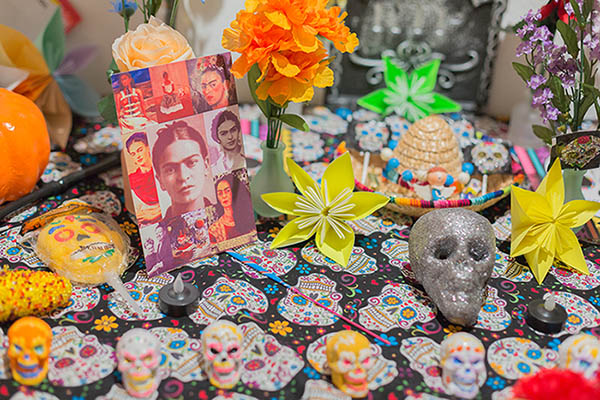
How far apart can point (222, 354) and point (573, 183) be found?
27.9 inches

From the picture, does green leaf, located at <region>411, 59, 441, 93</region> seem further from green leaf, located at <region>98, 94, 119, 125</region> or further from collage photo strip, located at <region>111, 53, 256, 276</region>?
green leaf, located at <region>98, 94, 119, 125</region>

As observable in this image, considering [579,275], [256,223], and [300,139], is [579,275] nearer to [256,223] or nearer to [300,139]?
[256,223]

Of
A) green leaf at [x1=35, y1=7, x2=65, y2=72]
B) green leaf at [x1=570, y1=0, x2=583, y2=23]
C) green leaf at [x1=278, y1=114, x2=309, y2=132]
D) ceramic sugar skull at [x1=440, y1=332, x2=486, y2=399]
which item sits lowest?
Answer: ceramic sugar skull at [x1=440, y1=332, x2=486, y2=399]

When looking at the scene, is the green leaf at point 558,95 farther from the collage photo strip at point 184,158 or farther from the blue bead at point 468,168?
the collage photo strip at point 184,158

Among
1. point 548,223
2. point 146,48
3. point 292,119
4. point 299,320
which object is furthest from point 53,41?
point 548,223

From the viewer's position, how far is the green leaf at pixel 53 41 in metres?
1.31

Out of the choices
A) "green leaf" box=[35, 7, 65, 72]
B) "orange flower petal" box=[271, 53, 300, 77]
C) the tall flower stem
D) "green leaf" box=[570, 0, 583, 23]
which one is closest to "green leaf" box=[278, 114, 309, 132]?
the tall flower stem

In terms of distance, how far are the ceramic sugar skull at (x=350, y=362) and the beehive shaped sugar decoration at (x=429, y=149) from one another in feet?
1.63

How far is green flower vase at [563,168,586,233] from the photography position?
3.43 ft

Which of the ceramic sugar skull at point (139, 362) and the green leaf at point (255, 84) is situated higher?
the green leaf at point (255, 84)

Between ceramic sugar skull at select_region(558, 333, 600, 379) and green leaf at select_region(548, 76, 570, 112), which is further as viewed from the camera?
green leaf at select_region(548, 76, 570, 112)

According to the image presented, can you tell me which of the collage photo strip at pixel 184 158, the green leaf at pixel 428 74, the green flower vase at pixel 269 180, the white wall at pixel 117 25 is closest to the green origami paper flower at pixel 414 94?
the green leaf at pixel 428 74

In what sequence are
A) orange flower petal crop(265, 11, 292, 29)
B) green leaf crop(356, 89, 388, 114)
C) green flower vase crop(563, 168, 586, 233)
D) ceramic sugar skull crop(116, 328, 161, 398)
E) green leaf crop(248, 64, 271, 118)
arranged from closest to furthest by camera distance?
ceramic sugar skull crop(116, 328, 161, 398) < orange flower petal crop(265, 11, 292, 29) < green leaf crop(248, 64, 271, 118) < green flower vase crop(563, 168, 586, 233) < green leaf crop(356, 89, 388, 114)

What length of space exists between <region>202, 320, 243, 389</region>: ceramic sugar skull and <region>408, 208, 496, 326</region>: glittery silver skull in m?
0.31
